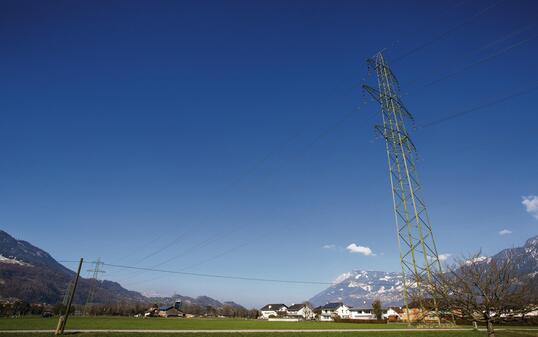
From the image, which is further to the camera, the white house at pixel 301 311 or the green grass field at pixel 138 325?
the white house at pixel 301 311

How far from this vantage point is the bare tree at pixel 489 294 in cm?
1733

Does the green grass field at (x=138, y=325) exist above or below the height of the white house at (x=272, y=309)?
below

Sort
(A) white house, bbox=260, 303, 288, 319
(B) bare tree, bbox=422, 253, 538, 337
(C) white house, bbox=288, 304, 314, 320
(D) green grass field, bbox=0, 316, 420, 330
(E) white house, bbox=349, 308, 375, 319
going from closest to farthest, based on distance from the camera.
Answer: (B) bare tree, bbox=422, 253, 538, 337
(D) green grass field, bbox=0, 316, 420, 330
(E) white house, bbox=349, 308, 375, 319
(C) white house, bbox=288, 304, 314, 320
(A) white house, bbox=260, 303, 288, 319

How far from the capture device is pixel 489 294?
17.8m

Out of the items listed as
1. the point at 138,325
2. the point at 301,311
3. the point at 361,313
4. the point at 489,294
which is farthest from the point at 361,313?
the point at 489,294

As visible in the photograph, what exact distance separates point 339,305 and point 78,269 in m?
153

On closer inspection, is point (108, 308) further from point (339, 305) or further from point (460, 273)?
point (460, 273)

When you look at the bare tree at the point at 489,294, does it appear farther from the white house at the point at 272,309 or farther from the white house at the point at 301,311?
the white house at the point at 272,309

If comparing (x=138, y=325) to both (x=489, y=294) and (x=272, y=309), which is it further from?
(x=272, y=309)

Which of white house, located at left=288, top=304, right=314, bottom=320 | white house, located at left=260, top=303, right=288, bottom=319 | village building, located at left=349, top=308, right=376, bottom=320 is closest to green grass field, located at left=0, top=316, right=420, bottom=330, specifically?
village building, located at left=349, top=308, right=376, bottom=320

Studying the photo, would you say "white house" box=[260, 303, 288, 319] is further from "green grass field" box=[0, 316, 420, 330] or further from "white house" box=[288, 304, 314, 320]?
"green grass field" box=[0, 316, 420, 330]

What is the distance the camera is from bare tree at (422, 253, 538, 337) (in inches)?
682

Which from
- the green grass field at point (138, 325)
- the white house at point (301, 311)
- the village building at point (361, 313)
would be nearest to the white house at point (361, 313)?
the village building at point (361, 313)

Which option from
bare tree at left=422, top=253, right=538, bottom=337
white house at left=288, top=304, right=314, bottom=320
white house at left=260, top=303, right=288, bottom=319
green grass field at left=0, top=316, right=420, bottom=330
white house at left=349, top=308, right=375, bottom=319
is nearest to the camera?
bare tree at left=422, top=253, right=538, bottom=337
